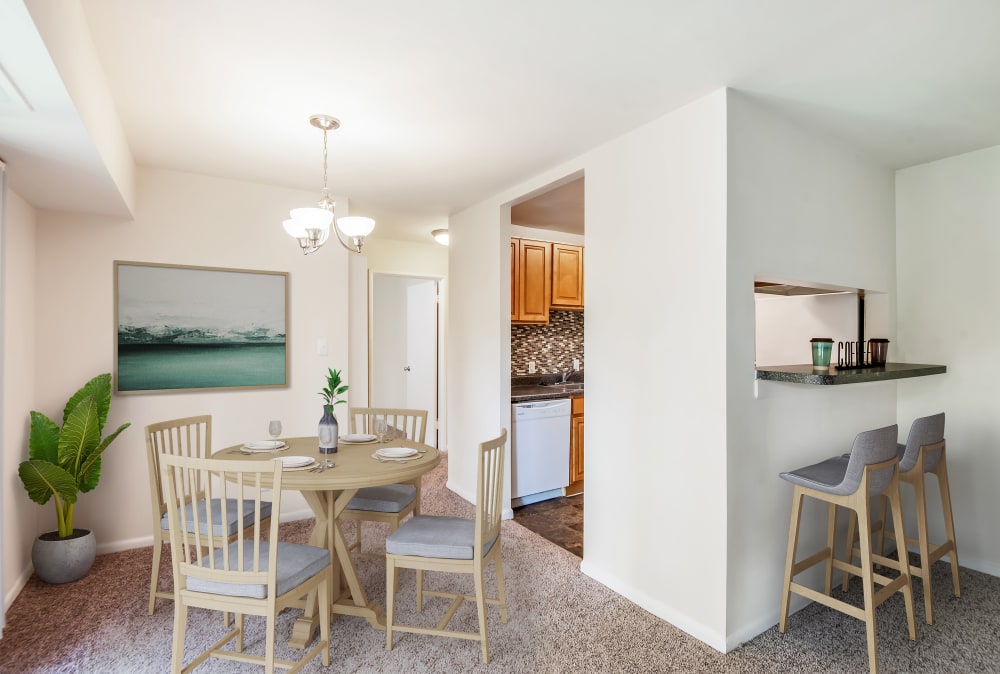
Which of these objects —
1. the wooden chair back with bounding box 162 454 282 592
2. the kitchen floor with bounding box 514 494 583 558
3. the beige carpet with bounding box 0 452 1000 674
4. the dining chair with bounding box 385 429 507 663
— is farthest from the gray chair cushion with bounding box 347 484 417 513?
the kitchen floor with bounding box 514 494 583 558

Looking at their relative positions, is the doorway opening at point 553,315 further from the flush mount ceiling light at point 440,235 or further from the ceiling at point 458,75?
the ceiling at point 458,75

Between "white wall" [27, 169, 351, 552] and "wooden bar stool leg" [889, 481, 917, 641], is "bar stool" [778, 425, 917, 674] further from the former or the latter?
"white wall" [27, 169, 351, 552]

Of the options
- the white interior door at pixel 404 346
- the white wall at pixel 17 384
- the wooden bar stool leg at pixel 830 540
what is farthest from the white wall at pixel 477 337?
the white wall at pixel 17 384

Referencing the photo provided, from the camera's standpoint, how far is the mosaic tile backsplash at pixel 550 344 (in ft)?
16.8

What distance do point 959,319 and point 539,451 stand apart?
287 centimetres

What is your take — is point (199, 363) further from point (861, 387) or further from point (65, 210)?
point (861, 387)

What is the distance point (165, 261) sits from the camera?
3.46 metres

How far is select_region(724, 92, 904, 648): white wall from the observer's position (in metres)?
2.34

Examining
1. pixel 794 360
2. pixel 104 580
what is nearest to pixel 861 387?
pixel 794 360

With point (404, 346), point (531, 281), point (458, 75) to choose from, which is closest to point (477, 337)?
point (531, 281)

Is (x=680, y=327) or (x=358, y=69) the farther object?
(x=680, y=327)

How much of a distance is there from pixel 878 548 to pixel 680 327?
1975 mm

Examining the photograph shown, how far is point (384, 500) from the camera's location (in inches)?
109

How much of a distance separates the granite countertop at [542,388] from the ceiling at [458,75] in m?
1.94
